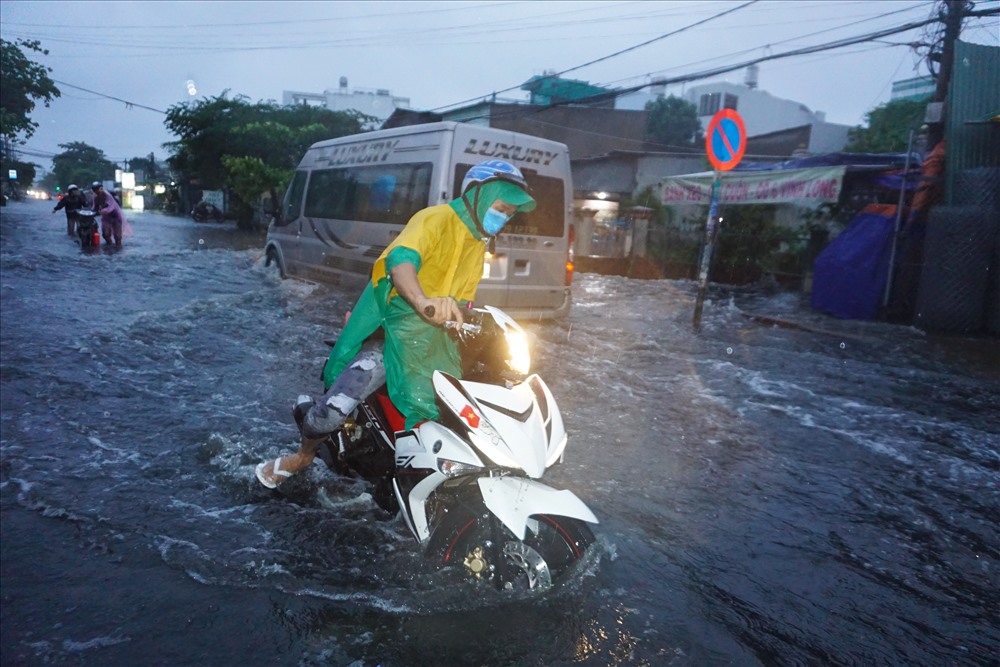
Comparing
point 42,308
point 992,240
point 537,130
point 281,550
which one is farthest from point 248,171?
point 281,550

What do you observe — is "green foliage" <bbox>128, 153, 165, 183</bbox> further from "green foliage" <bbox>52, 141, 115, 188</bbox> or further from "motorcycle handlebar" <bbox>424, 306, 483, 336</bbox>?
"motorcycle handlebar" <bbox>424, 306, 483, 336</bbox>

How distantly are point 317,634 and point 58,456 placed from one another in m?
2.66

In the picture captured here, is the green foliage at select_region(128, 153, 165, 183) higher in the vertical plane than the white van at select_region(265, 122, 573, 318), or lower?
higher

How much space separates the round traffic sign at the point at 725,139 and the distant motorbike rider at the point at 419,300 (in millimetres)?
7232

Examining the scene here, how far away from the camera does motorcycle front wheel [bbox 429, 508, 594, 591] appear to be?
2.85m

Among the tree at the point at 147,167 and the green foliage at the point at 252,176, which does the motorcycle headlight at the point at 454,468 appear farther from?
the tree at the point at 147,167

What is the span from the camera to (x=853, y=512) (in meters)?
4.29

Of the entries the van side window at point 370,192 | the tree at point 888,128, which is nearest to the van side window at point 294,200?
the van side window at point 370,192

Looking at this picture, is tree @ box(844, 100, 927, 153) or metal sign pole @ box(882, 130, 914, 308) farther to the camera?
tree @ box(844, 100, 927, 153)

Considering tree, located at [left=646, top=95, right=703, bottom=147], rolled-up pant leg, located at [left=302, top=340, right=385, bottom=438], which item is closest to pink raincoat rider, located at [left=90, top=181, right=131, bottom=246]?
rolled-up pant leg, located at [left=302, top=340, right=385, bottom=438]

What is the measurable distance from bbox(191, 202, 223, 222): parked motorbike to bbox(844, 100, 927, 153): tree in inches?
1394

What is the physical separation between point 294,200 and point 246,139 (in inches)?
1066

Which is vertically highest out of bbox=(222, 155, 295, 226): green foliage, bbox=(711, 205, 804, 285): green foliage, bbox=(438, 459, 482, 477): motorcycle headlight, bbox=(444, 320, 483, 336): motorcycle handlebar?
bbox=(222, 155, 295, 226): green foliage

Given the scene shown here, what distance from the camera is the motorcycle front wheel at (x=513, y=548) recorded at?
2846 mm
